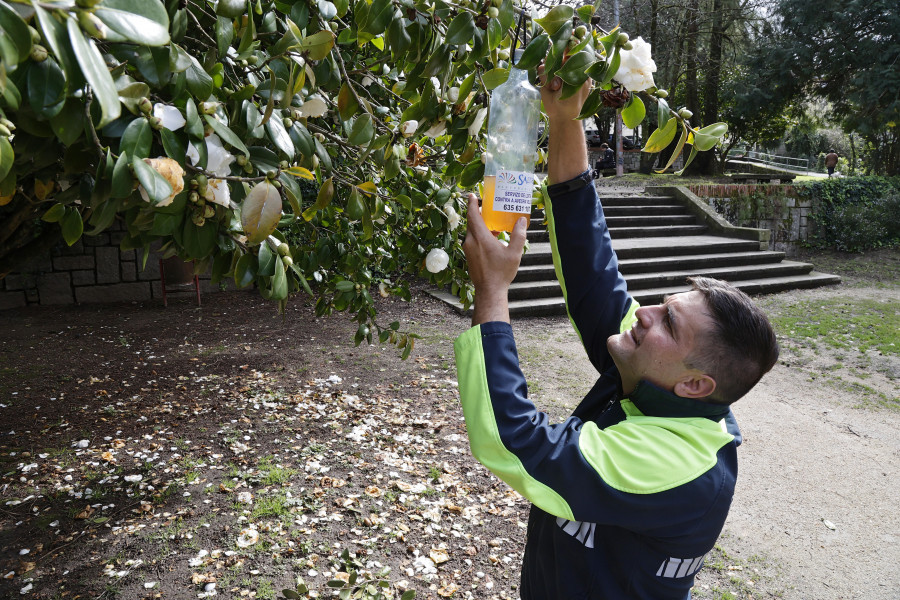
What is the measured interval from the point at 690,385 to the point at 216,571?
234 centimetres

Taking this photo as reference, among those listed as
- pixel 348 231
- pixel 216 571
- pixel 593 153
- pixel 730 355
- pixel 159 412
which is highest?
pixel 593 153

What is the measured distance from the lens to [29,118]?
894mm

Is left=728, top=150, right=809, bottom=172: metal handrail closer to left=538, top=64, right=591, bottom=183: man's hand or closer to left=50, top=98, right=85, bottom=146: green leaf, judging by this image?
left=538, top=64, right=591, bottom=183: man's hand

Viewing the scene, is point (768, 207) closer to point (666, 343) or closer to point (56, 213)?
point (666, 343)

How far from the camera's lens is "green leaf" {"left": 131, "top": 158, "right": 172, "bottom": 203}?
85 cm

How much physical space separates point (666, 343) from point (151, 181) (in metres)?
0.98

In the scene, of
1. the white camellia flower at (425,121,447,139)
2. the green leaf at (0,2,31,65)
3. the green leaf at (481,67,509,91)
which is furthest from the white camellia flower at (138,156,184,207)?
the white camellia flower at (425,121,447,139)

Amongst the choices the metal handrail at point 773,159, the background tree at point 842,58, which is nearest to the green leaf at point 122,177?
the background tree at point 842,58

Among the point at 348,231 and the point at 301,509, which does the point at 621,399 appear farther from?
the point at 301,509

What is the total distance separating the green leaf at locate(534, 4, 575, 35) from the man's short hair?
0.60m

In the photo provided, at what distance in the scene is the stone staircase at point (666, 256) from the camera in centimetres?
797

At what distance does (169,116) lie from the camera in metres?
0.95

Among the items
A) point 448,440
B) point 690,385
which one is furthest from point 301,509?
point 690,385

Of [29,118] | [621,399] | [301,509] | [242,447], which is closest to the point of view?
[29,118]
